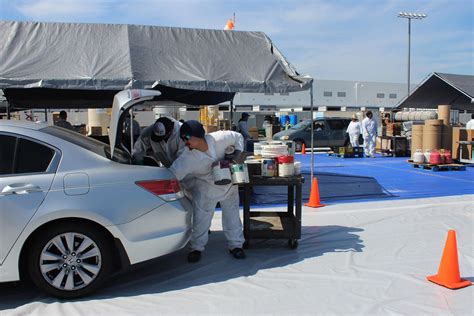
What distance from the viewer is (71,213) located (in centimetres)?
392

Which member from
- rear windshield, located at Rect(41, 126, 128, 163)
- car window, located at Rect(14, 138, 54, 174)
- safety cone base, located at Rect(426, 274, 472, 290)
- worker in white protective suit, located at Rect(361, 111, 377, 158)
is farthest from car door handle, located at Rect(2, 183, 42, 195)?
worker in white protective suit, located at Rect(361, 111, 377, 158)

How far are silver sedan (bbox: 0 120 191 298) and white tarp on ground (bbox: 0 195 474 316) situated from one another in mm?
333

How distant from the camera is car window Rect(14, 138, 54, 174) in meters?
3.98

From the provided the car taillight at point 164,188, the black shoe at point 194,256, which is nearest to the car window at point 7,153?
the car taillight at point 164,188

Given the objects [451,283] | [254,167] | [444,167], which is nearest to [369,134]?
[444,167]

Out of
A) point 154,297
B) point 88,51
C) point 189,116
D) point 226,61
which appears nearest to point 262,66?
point 226,61

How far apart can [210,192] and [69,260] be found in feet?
5.65

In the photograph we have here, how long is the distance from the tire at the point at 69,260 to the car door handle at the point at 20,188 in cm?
38

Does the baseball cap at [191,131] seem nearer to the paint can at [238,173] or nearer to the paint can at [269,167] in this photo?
the paint can at [238,173]

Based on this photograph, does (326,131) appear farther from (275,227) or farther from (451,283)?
(451,283)

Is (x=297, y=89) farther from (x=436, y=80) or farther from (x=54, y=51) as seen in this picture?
(x=436, y=80)

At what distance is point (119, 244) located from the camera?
4.09 meters

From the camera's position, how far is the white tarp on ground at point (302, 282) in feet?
12.7

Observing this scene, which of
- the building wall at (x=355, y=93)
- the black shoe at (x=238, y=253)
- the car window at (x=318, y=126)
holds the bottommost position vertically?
the black shoe at (x=238, y=253)
